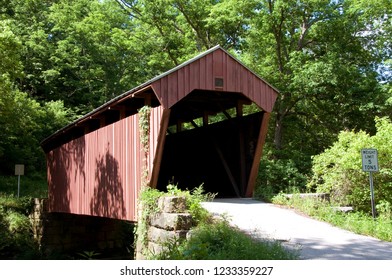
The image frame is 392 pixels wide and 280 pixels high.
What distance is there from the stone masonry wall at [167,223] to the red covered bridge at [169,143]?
168cm

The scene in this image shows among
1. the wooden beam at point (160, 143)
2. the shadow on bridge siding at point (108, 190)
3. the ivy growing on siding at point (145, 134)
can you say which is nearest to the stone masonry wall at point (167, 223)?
the wooden beam at point (160, 143)

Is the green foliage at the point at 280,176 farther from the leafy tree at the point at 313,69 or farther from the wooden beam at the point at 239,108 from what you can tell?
the wooden beam at the point at 239,108

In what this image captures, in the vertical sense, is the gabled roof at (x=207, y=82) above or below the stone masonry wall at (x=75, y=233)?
above

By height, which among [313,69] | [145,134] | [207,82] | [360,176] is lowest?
[360,176]

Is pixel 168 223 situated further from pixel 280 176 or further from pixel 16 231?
pixel 16 231

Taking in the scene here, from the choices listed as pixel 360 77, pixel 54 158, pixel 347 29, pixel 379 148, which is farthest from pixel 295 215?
pixel 347 29

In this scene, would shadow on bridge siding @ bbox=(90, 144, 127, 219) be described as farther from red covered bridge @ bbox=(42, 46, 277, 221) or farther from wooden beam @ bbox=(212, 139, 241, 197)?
wooden beam @ bbox=(212, 139, 241, 197)

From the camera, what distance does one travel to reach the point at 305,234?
7137 millimetres

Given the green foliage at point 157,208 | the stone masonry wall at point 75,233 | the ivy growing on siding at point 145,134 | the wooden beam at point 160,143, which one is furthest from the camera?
the stone masonry wall at point 75,233

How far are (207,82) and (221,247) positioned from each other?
15.6ft

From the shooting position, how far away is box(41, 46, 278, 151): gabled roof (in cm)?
926

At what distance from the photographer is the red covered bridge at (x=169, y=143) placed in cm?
959

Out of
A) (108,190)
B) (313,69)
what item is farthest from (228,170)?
(313,69)
